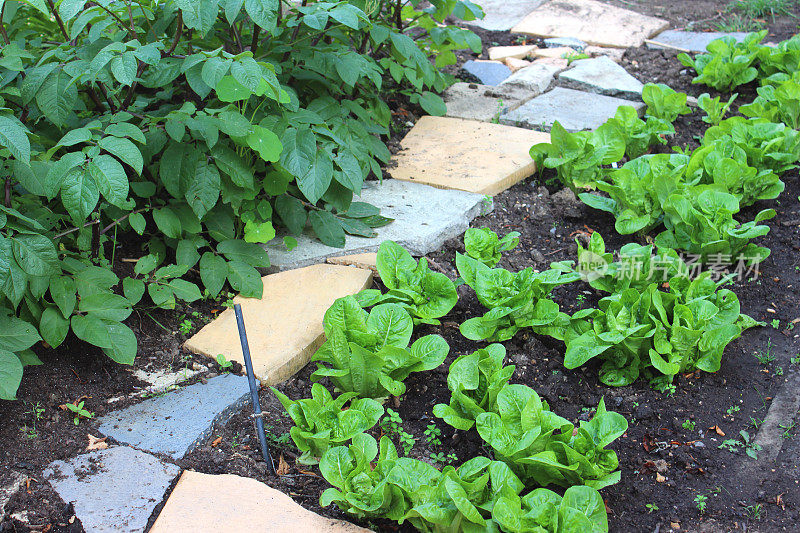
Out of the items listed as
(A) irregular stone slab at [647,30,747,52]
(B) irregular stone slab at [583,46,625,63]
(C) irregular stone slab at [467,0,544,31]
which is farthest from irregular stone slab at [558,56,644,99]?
(C) irregular stone slab at [467,0,544,31]

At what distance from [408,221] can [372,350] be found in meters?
0.92

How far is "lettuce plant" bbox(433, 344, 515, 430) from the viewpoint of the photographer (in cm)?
204

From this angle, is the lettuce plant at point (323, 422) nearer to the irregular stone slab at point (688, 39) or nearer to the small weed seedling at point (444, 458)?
the small weed seedling at point (444, 458)

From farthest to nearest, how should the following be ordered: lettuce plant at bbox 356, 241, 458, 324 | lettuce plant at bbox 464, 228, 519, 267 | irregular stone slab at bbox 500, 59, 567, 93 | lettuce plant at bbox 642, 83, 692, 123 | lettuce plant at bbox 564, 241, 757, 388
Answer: irregular stone slab at bbox 500, 59, 567, 93 → lettuce plant at bbox 642, 83, 692, 123 → lettuce plant at bbox 464, 228, 519, 267 → lettuce plant at bbox 356, 241, 458, 324 → lettuce plant at bbox 564, 241, 757, 388

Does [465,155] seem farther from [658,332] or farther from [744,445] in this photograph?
[744,445]

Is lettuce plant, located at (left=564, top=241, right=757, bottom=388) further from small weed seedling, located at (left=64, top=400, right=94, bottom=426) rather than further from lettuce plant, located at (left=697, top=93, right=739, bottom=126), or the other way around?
lettuce plant, located at (left=697, top=93, right=739, bottom=126)

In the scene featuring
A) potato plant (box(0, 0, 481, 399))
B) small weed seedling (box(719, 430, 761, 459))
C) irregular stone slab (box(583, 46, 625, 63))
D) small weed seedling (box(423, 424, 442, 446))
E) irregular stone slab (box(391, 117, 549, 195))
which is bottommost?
small weed seedling (box(719, 430, 761, 459))

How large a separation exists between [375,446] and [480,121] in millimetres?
2595

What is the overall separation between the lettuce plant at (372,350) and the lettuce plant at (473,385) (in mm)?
123

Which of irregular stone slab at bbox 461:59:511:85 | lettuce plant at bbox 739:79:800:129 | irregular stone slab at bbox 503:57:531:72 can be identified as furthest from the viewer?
irregular stone slab at bbox 503:57:531:72

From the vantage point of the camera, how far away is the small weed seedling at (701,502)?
184 cm

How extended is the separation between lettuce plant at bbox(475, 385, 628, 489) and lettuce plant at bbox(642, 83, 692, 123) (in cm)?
249

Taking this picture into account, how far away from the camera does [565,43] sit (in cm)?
538

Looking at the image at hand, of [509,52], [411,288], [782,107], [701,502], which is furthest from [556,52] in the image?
[701,502]
